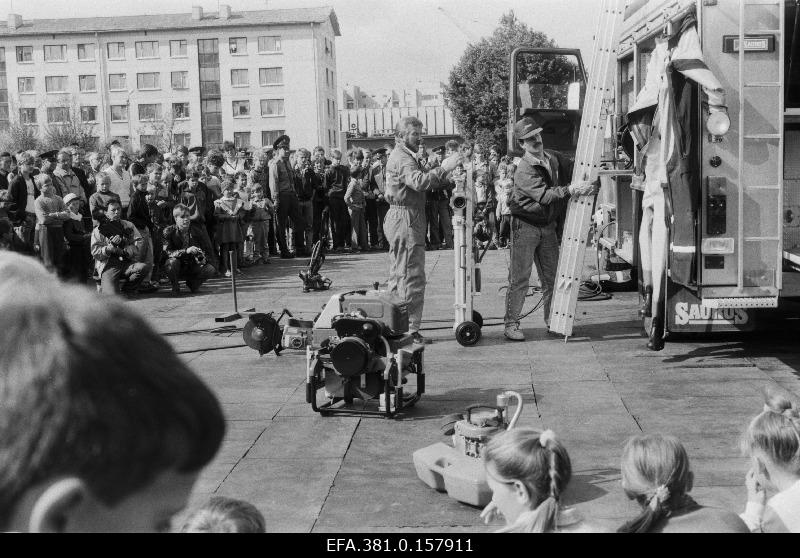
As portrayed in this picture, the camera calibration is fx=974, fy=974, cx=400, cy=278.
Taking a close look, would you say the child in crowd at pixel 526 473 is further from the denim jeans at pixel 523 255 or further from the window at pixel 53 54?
the window at pixel 53 54

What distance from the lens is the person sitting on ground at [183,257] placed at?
1416cm

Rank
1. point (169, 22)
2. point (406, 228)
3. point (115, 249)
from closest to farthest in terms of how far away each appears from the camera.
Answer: point (406, 228) → point (115, 249) → point (169, 22)

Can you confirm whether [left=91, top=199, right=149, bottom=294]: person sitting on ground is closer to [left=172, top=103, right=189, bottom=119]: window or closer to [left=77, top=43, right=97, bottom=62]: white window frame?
[left=172, top=103, right=189, bottom=119]: window

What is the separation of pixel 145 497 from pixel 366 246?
63.7 feet

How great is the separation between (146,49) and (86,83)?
21.7 feet

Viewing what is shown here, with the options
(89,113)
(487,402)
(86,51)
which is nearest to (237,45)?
A: (86,51)

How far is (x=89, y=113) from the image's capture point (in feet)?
311

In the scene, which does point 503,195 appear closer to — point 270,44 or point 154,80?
point 270,44

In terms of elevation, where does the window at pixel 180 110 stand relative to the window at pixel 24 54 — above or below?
below

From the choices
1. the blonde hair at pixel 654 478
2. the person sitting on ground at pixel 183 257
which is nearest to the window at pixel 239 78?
the person sitting on ground at pixel 183 257

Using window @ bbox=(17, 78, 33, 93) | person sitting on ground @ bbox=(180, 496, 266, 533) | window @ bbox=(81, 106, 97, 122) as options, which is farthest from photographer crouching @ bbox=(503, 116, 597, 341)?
window @ bbox=(17, 78, 33, 93)

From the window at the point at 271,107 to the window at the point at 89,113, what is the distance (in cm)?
1675

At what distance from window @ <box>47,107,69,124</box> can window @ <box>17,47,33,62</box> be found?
5934mm

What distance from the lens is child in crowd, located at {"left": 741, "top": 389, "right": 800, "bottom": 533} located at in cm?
359
